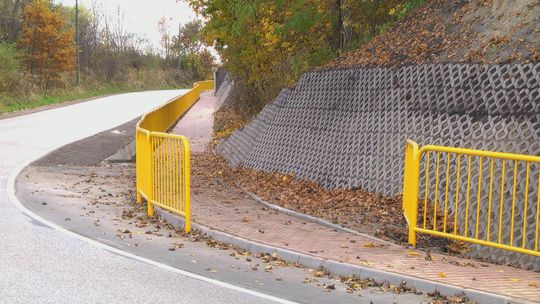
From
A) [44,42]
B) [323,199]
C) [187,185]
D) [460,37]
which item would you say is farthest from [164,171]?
[44,42]

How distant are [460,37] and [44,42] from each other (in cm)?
4448

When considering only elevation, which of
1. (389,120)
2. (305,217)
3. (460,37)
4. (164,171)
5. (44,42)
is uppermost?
(44,42)

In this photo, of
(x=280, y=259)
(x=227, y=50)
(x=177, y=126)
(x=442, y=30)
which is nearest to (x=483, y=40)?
(x=442, y=30)

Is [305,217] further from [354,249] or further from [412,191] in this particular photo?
[412,191]

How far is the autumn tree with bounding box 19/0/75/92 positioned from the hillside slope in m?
39.4

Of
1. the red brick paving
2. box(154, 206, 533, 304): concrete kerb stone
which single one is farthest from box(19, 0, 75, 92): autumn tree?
box(154, 206, 533, 304): concrete kerb stone

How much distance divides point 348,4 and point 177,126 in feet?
44.0

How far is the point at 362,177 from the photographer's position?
1134cm

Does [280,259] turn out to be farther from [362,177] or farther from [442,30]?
[442,30]

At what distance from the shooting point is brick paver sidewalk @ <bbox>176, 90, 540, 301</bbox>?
636cm

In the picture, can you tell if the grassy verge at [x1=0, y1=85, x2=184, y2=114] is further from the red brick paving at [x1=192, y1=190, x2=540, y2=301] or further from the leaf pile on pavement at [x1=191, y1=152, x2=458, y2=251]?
the red brick paving at [x1=192, y1=190, x2=540, y2=301]

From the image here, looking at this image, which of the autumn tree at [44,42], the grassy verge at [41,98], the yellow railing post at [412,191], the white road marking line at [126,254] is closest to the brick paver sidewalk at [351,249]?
the yellow railing post at [412,191]

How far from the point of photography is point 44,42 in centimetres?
5106

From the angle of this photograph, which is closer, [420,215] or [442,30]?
[420,215]
